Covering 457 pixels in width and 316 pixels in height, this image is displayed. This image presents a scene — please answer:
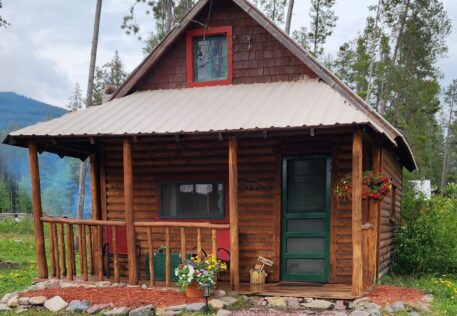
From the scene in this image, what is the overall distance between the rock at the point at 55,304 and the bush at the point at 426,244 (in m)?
7.48

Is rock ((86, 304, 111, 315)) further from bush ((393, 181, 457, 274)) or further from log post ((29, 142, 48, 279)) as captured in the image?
bush ((393, 181, 457, 274))

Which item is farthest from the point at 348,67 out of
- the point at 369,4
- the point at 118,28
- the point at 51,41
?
the point at 51,41

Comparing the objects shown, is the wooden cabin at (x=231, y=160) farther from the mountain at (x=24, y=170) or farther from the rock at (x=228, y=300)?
the mountain at (x=24, y=170)

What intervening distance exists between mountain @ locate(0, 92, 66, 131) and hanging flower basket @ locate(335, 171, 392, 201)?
28704 millimetres

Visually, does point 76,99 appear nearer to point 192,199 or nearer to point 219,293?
point 192,199

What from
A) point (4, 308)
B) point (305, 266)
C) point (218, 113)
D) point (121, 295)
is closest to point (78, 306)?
point (121, 295)

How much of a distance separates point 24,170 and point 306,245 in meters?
27.9

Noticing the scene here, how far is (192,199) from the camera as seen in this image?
9.25 m

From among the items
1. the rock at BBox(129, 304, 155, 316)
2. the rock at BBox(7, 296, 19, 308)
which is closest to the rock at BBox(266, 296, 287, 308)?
the rock at BBox(129, 304, 155, 316)

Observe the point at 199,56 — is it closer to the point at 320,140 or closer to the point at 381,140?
the point at 320,140

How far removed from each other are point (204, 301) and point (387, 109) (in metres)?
21.8

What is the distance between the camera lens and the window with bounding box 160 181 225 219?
29.8 ft

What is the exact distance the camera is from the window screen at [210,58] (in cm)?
964

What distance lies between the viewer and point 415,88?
2412 cm
